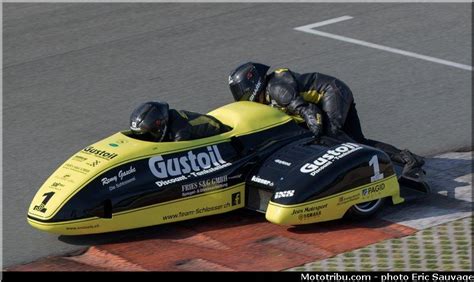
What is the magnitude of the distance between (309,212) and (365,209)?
66 centimetres

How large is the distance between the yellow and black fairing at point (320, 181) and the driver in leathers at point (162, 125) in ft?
2.30

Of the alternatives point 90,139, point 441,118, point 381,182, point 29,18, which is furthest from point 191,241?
Answer: point 29,18

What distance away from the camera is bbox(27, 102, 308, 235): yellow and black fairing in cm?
1071

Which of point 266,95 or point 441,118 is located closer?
point 266,95

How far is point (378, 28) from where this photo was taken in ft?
57.2

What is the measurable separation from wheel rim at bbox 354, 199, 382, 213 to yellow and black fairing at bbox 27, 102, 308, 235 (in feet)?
3.21

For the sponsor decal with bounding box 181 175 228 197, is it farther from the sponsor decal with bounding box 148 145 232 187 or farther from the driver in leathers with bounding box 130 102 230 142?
the driver in leathers with bounding box 130 102 230 142

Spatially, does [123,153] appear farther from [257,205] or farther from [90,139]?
[90,139]

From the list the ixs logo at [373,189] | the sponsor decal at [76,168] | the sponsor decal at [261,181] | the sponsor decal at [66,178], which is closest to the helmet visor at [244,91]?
the sponsor decal at [261,181]

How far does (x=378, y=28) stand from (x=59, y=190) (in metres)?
7.83

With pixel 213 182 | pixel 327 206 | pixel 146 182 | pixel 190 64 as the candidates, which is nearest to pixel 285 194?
pixel 327 206

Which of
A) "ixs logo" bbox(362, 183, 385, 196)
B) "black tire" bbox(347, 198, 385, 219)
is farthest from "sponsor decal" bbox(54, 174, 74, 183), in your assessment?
"ixs logo" bbox(362, 183, 385, 196)

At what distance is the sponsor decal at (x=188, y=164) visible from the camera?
11.0 metres

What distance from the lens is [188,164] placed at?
36.5 ft
